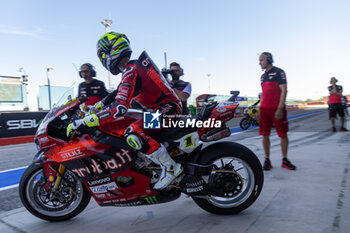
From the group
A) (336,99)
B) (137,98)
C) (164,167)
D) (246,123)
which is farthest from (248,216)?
(246,123)

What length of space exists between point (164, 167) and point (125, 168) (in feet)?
1.19

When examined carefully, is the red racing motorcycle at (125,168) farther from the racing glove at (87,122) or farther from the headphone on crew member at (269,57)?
the headphone on crew member at (269,57)

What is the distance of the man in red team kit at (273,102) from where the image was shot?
3936 millimetres

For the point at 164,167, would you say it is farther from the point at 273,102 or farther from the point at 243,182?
the point at 273,102

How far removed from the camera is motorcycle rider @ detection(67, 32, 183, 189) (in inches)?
85.9

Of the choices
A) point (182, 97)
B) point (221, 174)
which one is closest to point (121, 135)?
point (221, 174)

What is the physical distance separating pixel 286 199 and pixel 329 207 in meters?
0.41

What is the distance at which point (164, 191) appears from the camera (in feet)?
7.69

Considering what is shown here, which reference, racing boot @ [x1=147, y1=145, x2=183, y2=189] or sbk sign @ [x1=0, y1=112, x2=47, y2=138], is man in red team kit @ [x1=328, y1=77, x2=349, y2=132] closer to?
racing boot @ [x1=147, y1=145, x2=183, y2=189]

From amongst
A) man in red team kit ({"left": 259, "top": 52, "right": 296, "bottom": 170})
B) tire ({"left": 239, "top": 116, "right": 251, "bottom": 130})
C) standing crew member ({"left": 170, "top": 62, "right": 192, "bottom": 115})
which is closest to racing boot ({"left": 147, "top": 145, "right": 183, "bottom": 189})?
man in red team kit ({"left": 259, "top": 52, "right": 296, "bottom": 170})

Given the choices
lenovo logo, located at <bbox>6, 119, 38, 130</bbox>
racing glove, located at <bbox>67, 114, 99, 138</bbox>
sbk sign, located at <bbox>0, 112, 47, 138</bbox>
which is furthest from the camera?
lenovo logo, located at <bbox>6, 119, 38, 130</bbox>

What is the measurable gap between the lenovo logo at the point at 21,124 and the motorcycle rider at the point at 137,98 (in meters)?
8.66

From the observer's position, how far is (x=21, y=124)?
10133 mm

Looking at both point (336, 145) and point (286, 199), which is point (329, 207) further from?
point (336, 145)
